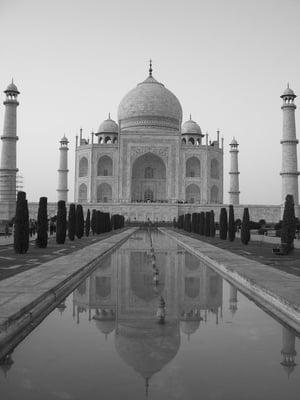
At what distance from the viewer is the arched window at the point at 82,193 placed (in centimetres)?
4038

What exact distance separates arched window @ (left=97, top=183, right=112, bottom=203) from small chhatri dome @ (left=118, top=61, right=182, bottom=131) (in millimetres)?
6395

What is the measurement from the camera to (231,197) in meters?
40.8

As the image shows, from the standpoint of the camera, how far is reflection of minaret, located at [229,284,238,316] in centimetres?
493

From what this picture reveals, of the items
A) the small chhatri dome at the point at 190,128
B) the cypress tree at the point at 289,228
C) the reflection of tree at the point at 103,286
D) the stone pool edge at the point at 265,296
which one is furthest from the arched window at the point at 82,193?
the reflection of tree at the point at 103,286

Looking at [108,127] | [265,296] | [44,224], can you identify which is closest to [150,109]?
[108,127]

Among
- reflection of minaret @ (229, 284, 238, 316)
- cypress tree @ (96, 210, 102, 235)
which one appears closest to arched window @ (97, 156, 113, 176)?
cypress tree @ (96, 210, 102, 235)

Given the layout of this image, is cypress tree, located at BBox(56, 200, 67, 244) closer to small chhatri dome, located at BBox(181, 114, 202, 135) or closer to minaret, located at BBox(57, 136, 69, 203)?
minaret, located at BBox(57, 136, 69, 203)

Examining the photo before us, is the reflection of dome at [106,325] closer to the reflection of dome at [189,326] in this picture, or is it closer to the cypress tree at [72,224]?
the reflection of dome at [189,326]

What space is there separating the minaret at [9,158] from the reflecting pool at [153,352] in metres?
27.3

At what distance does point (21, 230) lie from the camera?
10961mm

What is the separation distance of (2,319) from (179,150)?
3622 cm

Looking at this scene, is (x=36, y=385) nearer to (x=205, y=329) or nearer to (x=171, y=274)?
(x=205, y=329)

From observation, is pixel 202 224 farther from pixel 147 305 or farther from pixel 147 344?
pixel 147 344

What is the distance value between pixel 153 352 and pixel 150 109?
3977 centimetres
